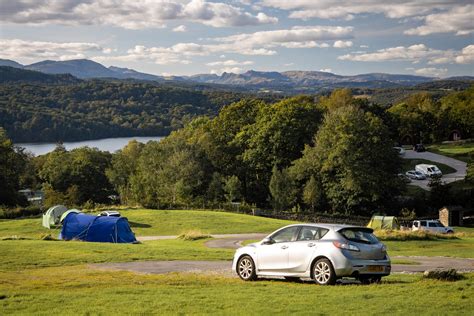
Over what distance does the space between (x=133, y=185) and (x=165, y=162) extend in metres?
8.98

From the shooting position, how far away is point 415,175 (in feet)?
297

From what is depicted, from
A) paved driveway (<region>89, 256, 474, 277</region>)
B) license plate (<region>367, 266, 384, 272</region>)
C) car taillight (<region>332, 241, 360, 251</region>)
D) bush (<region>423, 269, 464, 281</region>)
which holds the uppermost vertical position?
car taillight (<region>332, 241, 360, 251</region>)

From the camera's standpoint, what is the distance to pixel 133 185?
90125 millimetres

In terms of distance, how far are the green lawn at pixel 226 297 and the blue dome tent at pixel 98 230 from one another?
70.4 ft

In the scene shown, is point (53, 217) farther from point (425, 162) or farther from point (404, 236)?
point (425, 162)

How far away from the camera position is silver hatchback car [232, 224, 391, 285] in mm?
14562

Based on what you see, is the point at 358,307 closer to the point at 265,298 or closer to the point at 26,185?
the point at 265,298

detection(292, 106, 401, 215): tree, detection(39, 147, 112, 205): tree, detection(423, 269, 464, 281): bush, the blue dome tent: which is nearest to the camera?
detection(423, 269, 464, 281): bush

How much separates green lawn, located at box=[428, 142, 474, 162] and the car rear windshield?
91019 mm

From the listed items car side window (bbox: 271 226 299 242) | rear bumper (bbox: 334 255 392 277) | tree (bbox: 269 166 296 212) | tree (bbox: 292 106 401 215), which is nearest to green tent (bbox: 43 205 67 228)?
tree (bbox: 269 166 296 212)

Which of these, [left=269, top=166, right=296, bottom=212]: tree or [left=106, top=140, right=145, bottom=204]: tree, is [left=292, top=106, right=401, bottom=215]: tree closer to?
[left=269, top=166, right=296, bottom=212]: tree

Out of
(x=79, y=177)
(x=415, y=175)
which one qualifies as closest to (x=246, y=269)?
(x=415, y=175)

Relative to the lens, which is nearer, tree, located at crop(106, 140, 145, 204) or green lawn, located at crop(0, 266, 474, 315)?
green lawn, located at crop(0, 266, 474, 315)

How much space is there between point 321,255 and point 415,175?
80163mm
